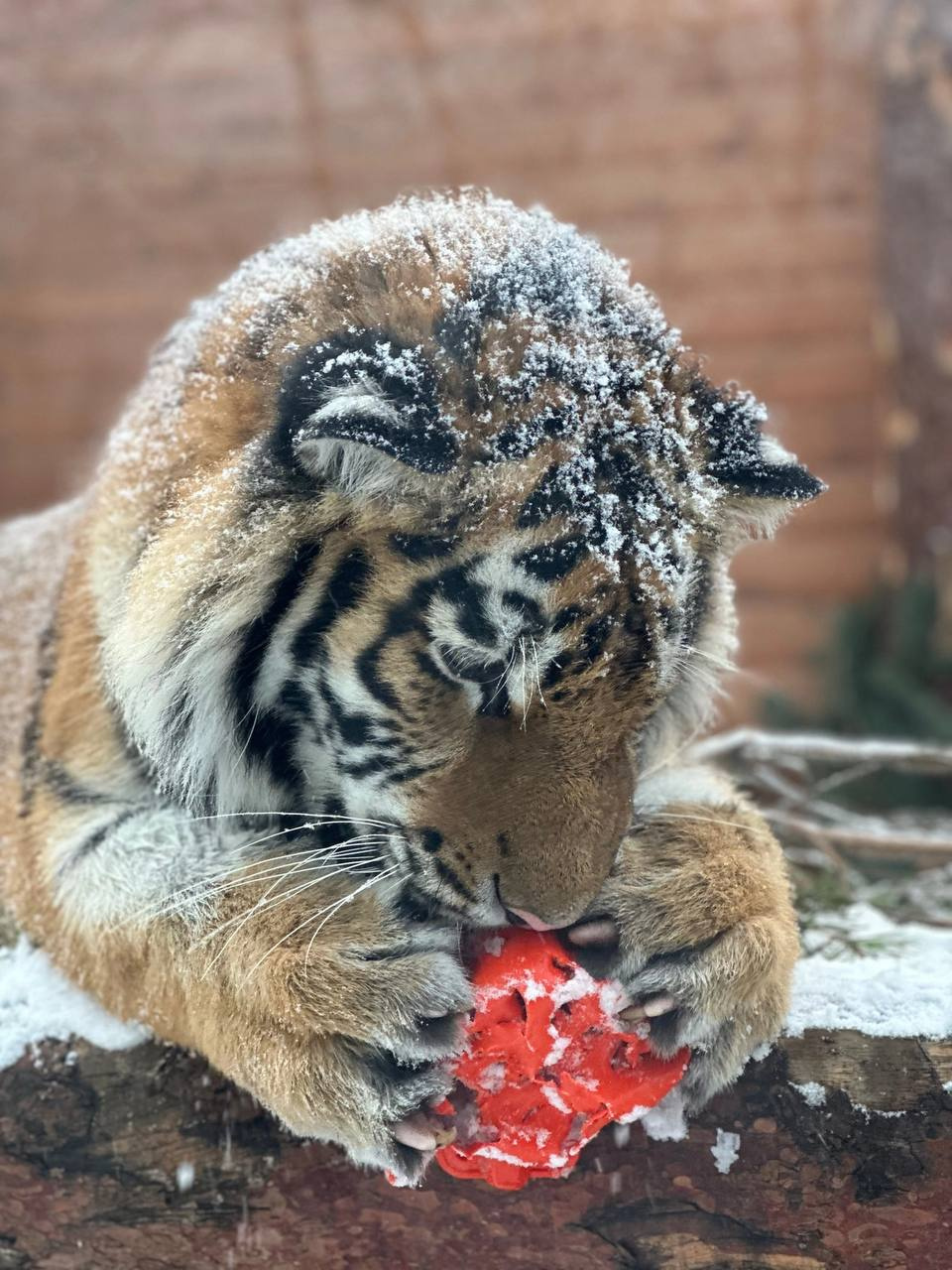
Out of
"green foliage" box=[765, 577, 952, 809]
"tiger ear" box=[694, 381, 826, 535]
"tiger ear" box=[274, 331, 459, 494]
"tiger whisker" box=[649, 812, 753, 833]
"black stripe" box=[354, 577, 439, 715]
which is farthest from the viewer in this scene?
"green foliage" box=[765, 577, 952, 809]

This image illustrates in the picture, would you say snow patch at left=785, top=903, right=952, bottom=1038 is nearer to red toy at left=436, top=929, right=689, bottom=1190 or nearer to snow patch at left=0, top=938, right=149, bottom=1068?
red toy at left=436, top=929, right=689, bottom=1190

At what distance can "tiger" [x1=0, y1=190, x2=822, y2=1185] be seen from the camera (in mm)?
1603

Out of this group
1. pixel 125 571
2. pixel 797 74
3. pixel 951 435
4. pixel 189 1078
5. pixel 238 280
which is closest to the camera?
pixel 189 1078

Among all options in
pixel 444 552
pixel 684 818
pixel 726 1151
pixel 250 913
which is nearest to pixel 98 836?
pixel 250 913

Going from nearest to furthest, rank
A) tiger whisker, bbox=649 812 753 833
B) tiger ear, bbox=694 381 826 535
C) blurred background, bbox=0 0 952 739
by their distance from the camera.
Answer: tiger ear, bbox=694 381 826 535, tiger whisker, bbox=649 812 753 833, blurred background, bbox=0 0 952 739

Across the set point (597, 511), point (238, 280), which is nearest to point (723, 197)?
point (238, 280)

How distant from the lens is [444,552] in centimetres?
165

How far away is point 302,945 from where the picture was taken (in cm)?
172

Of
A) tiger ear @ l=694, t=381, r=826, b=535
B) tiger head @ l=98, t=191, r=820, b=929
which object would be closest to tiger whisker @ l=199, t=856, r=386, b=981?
tiger head @ l=98, t=191, r=820, b=929

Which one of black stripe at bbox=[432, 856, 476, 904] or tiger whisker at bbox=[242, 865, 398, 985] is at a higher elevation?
black stripe at bbox=[432, 856, 476, 904]

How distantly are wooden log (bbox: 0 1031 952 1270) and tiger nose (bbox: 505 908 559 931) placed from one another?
0.34m

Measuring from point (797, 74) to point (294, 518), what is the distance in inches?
243

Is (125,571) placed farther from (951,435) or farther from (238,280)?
(951,435)

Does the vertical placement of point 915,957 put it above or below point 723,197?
below
